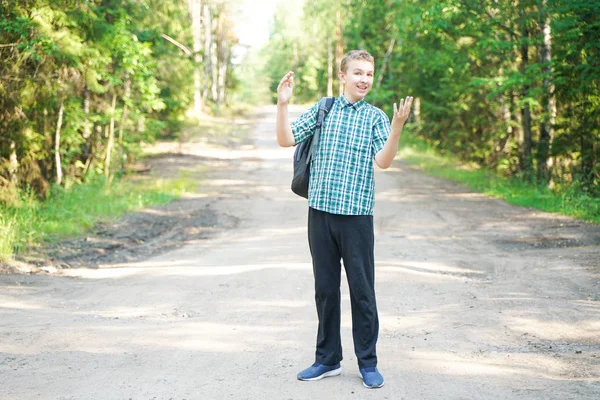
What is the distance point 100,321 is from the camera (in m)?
6.43

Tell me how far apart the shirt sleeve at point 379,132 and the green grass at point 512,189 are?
9.41 m

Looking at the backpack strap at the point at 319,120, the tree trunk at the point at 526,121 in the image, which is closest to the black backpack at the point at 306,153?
the backpack strap at the point at 319,120

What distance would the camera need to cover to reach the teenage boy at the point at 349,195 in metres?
4.41

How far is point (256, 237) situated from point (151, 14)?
37.5ft

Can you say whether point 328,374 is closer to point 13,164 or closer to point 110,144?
point 13,164

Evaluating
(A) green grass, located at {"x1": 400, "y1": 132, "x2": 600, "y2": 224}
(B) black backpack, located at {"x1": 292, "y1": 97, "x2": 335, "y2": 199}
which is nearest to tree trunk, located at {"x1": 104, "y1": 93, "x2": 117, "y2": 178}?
(A) green grass, located at {"x1": 400, "y1": 132, "x2": 600, "y2": 224}

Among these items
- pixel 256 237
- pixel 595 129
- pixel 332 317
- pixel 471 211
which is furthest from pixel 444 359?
pixel 595 129

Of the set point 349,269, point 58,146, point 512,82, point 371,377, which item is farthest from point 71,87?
point 371,377

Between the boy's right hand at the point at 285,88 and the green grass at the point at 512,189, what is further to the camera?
the green grass at the point at 512,189

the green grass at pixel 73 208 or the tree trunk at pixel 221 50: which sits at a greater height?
the tree trunk at pixel 221 50

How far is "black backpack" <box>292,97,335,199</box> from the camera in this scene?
4551mm

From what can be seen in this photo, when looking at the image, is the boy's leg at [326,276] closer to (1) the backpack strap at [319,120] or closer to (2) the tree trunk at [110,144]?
(1) the backpack strap at [319,120]

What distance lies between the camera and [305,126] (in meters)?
4.52

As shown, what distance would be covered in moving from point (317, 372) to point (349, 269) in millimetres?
796
